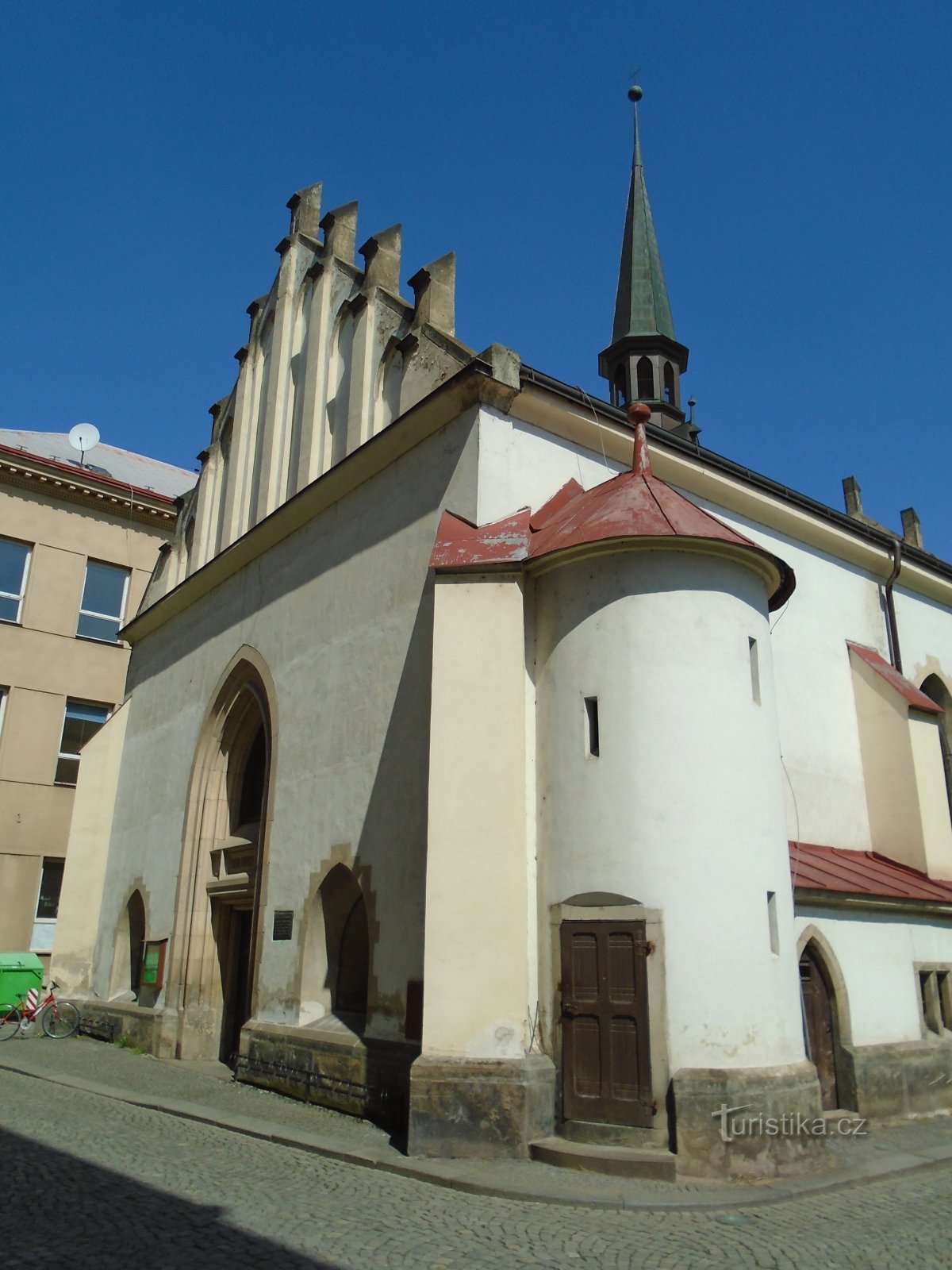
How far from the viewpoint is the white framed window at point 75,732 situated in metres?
22.0

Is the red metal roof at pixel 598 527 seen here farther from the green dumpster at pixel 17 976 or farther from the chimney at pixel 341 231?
the green dumpster at pixel 17 976

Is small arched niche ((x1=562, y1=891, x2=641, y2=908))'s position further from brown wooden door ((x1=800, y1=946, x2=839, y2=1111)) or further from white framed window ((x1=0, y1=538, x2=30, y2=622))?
white framed window ((x1=0, y1=538, x2=30, y2=622))

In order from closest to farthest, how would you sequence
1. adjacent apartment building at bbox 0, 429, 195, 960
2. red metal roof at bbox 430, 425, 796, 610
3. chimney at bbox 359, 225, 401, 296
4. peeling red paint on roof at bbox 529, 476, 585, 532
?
1. red metal roof at bbox 430, 425, 796, 610
2. peeling red paint on roof at bbox 529, 476, 585, 532
3. chimney at bbox 359, 225, 401, 296
4. adjacent apartment building at bbox 0, 429, 195, 960

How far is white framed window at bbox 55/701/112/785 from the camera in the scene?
2205cm

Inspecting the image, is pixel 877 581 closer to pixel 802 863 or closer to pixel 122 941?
pixel 802 863

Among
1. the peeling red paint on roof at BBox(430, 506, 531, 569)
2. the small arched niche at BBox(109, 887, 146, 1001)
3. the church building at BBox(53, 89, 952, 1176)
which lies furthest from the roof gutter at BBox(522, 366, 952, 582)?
the small arched niche at BBox(109, 887, 146, 1001)

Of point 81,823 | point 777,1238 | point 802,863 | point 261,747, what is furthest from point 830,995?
point 81,823

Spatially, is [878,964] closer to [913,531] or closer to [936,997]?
[936,997]

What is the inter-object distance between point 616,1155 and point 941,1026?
6.08 meters

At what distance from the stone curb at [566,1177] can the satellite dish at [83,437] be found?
19.4 meters

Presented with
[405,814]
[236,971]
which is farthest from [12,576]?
[405,814]

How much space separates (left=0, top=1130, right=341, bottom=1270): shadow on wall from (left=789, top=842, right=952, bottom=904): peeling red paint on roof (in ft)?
21.0

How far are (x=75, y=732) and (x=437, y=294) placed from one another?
14685 mm

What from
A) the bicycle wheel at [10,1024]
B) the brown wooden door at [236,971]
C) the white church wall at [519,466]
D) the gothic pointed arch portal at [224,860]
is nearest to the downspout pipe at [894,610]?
the white church wall at [519,466]
